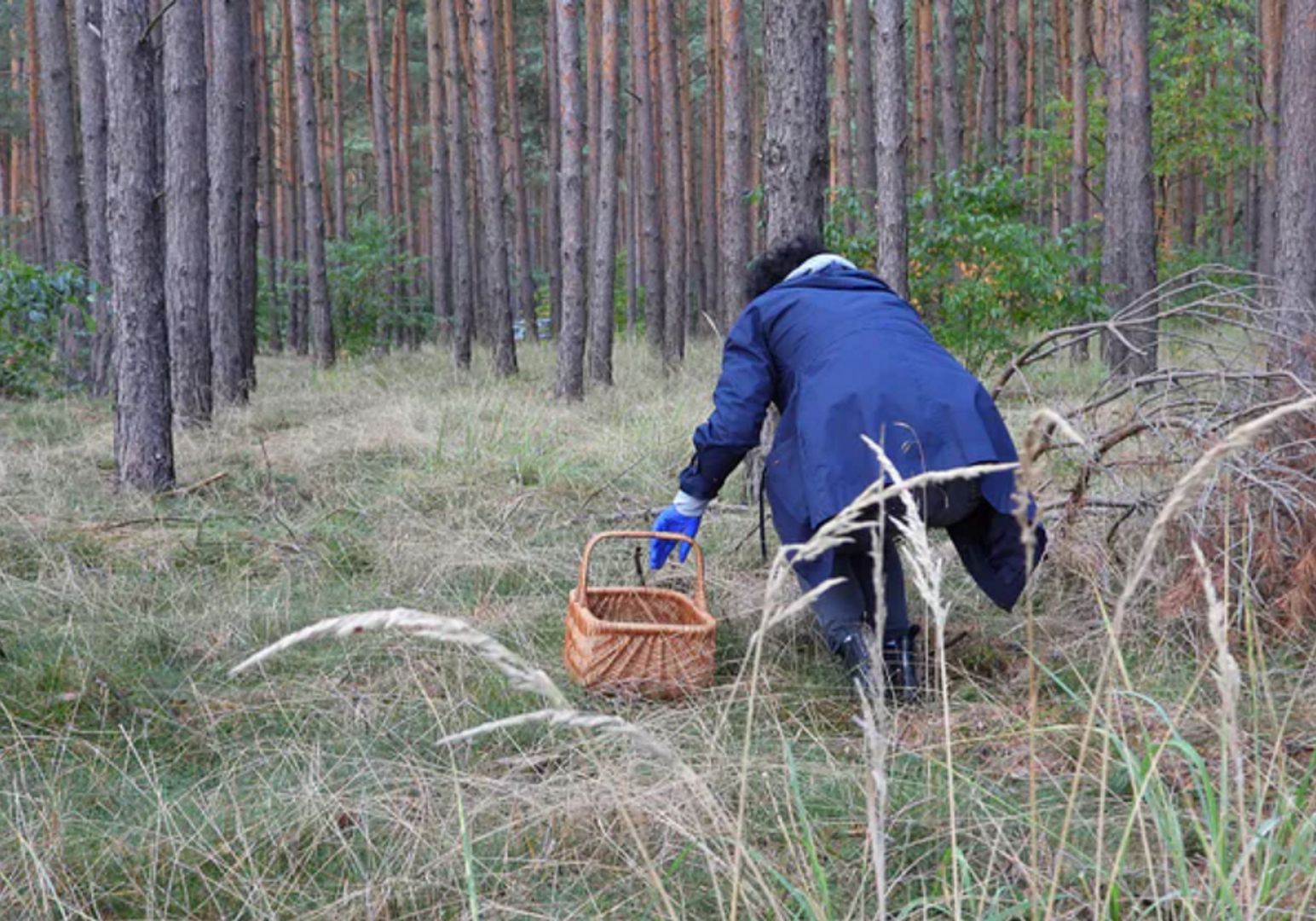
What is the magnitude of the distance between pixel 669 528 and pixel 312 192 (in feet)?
40.1

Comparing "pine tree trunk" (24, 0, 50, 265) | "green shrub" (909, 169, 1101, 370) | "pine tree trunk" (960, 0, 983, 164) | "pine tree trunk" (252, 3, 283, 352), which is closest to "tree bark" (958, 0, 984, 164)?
"pine tree trunk" (960, 0, 983, 164)

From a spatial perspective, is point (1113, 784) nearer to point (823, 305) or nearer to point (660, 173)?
point (823, 305)

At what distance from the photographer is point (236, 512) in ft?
20.4

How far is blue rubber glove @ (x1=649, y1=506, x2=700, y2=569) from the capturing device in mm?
4070

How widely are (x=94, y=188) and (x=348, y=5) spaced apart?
15486mm

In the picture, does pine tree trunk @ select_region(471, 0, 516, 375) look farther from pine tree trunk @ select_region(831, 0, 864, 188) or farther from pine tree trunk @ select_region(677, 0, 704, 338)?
pine tree trunk @ select_region(677, 0, 704, 338)

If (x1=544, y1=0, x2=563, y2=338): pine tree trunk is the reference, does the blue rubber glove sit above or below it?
below

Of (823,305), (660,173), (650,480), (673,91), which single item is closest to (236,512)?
(650,480)

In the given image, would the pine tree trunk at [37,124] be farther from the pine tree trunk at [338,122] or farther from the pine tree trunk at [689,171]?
the pine tree trunk at [689,171]

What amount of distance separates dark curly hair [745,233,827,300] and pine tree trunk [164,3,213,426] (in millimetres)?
4560

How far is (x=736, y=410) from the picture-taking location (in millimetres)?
3910

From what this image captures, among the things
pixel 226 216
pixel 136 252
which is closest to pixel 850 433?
pixel 136 252

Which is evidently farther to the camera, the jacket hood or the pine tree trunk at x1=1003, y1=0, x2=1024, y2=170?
the pine tree trunk at x1=1003, y1=0, x2=1024, y2=170

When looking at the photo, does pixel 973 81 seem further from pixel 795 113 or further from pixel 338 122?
pixel 795 113
